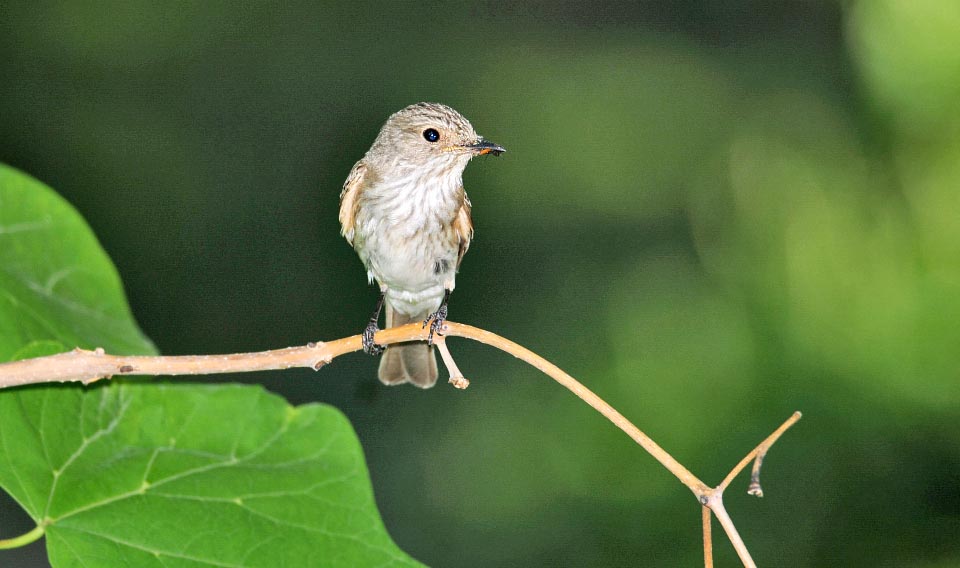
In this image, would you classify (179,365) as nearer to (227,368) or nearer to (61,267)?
(227,368)

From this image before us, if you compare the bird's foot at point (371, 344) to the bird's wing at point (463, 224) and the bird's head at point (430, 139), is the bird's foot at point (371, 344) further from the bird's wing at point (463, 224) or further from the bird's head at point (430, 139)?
the bird's head at point (430, 139)

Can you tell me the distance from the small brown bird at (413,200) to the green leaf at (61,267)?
773mm

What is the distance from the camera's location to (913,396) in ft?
13.1

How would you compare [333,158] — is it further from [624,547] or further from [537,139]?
[624,547]

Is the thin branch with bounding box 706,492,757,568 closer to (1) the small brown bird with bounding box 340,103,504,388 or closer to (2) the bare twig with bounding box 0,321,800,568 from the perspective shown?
(2) the bare twig with bounding box 0,321,800,568

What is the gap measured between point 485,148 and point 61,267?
50.3 inches

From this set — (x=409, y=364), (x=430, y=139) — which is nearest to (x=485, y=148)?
(x=430, y=139)

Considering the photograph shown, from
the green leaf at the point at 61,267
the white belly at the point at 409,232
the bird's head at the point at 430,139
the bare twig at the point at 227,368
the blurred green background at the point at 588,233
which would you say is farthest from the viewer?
Result: the blurred green background at the point at 588,233

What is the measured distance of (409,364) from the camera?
3.61 m

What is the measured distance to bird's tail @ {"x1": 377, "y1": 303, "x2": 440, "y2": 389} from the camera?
3.52 m

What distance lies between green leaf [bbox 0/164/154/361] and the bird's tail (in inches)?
39.0

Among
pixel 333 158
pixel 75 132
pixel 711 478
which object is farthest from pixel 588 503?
pixel 75 132

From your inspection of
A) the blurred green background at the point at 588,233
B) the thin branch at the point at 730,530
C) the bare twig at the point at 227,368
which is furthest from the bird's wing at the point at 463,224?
the thin branch at the point at 730,530

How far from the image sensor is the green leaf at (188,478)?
2158 millimetres
